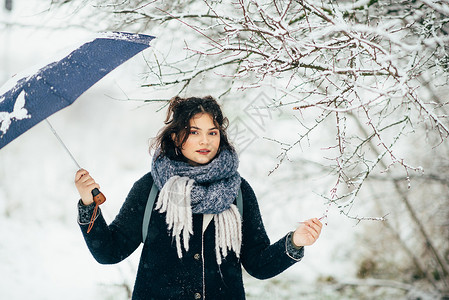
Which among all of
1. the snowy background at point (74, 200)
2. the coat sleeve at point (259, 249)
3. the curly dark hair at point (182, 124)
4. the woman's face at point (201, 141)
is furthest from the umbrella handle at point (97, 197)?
the coat sleeve at point (259, 249)

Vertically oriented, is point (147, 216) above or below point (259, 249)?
above

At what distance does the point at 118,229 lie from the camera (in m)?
1.93

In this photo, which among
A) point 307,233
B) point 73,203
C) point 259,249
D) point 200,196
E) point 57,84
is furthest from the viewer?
point 73,203

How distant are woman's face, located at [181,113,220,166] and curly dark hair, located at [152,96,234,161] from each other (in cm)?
3

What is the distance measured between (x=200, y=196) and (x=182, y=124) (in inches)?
17.2

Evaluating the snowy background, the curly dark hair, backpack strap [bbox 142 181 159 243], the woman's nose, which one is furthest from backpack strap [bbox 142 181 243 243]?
the snowy background

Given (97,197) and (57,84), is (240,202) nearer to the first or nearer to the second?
(97,197)

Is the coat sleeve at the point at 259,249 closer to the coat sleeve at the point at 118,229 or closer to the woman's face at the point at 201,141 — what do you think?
the woman's face at the point at 201,141

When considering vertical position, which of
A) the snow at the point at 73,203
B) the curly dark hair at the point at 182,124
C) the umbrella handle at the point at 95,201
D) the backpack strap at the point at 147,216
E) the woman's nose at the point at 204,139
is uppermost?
the snow at the point at 73,203

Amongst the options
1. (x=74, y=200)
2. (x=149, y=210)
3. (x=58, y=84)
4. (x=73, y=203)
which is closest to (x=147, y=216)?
(x=149, y=210)

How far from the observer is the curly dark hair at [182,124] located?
6.73ft

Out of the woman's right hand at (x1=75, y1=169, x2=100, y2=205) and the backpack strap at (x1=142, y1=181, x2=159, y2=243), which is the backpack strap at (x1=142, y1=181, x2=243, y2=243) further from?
the woman's right hand at (x1=75, y1=169, x2=100, y2=205)

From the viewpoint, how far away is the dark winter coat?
1854mm

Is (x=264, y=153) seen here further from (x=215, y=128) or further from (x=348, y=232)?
(x=215, y=128)
